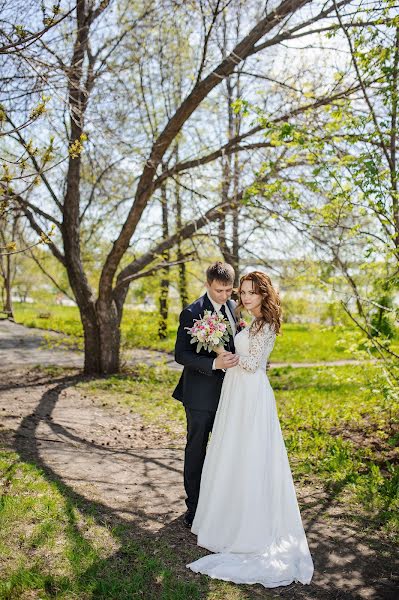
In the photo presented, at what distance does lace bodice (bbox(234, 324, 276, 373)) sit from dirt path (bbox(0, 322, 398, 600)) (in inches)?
56.4

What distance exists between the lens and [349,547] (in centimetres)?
415

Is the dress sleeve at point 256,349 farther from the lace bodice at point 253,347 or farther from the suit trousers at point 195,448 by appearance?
the suit trousers at point 195,448

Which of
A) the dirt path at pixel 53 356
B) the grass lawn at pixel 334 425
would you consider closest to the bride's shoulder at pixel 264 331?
the grass lawn at pixel 334 425

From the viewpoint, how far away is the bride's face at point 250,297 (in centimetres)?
402

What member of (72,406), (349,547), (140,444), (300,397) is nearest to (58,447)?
(140,444)

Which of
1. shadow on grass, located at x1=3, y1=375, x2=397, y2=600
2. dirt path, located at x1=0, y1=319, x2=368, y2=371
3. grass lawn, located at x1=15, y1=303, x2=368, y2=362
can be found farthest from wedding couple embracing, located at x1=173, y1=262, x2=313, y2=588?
dirt path, located at x1=0, y1=319, x2=368, y2=371

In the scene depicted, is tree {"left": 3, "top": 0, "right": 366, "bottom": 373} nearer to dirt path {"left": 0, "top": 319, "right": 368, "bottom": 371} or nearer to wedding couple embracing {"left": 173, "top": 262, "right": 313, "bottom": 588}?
dirt path {"left": 0, "top": 319, "right": 368, "bottom": 371}

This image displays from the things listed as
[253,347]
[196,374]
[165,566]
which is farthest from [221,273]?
[165,566]

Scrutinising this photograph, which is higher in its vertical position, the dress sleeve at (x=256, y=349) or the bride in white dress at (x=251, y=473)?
the dress sleeve at (x=256, y=349)

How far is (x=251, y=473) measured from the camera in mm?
3848

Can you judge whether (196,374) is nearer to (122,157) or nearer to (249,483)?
(249,483)

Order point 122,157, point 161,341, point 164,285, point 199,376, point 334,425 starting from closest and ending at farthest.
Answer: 1. point 199,376
2. point 334,425
3. point 122,157
4. point 164,285
5. point 161,341

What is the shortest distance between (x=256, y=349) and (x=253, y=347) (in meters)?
0.03

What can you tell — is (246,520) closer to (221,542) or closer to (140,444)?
(221,542)
